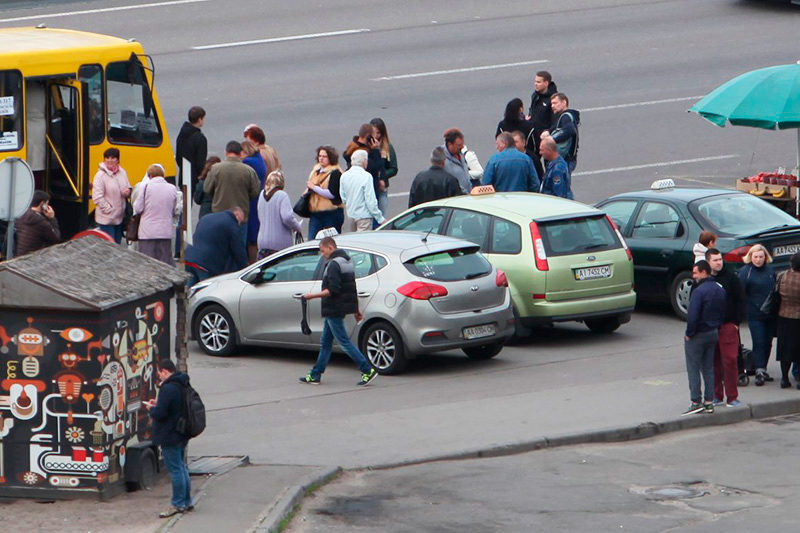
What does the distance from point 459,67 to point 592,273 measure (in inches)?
509

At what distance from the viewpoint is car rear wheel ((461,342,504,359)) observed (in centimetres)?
1564

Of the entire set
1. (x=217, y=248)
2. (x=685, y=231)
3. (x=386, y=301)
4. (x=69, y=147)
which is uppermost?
(x=69, y=147)

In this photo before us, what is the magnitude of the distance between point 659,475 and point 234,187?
8373mm

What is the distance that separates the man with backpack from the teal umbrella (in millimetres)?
1927

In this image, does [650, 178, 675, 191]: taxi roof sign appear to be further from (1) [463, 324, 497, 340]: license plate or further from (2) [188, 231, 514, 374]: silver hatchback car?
(1) [463, 324, 497, 340]: license plate

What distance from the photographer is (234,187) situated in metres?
18.3

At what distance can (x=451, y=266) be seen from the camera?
15023 millimetres

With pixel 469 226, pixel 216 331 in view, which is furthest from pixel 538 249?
pixel 216 331

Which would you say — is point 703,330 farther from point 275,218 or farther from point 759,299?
point 275,218

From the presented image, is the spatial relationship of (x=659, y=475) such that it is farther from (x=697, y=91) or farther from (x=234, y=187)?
(x=697, y=91)

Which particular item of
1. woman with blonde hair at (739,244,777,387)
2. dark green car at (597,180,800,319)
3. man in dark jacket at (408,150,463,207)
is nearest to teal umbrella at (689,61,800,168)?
dark green car at (597,180,800,319)

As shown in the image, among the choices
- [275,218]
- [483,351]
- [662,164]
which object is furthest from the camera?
[662,164]

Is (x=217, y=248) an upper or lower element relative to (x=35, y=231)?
lower

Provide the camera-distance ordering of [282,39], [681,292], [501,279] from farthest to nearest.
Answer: [282,39], [681,292], [501,279]
